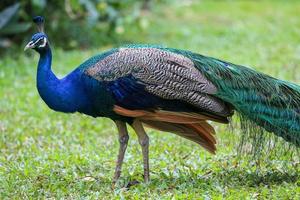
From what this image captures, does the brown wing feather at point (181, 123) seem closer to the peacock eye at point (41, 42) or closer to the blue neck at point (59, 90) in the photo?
the blue neck at point (59, 90)

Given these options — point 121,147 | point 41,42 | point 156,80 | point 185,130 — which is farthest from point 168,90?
point 41,42

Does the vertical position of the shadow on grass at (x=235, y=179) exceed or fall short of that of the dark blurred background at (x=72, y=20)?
it falls short

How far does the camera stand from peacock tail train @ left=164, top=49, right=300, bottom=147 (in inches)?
222

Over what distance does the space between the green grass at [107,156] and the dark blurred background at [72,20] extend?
56cm

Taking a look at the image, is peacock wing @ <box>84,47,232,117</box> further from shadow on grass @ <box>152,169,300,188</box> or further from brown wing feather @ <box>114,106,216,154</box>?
shadow on grass @ <box>152,169,300,188</box>

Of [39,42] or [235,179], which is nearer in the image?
[39,42]

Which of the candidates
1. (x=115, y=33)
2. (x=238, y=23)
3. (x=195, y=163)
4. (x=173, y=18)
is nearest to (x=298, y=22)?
(x=238, y=23)

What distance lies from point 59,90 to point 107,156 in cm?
130

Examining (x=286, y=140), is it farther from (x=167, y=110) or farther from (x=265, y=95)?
(x=167, y=110)

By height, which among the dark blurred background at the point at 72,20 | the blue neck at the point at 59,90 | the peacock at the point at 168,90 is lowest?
the blue neck at the point at 59,90

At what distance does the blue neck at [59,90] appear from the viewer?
564 cm

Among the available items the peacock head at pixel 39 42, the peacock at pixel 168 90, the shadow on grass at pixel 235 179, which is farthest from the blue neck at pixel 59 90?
the shadow on grass at pixel 235 179

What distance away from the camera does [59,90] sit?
5656 millimetres

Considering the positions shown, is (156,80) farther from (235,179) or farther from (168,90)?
(235,179)
